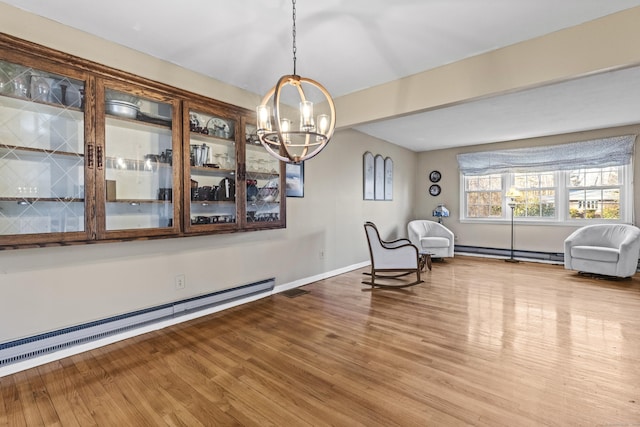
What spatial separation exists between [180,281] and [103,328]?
69 cm

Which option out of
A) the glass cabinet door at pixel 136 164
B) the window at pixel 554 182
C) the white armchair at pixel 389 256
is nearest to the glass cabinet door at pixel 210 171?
the glass cabinet door at pixel 136 164

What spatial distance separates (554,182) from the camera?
5.74 m

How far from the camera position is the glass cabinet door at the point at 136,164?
2.34 m

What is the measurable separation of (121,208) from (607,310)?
4.87 metres

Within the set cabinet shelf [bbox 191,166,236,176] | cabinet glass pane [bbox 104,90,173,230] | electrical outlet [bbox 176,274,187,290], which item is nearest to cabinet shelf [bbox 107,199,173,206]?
cabinet glass pane [bbox 104,90,173,230]

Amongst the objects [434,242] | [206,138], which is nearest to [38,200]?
[206,138]

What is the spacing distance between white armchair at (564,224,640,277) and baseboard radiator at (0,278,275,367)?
5.08m

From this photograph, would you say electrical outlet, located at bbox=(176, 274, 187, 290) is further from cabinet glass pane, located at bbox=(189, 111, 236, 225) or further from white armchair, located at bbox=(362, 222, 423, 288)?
white armchair, located at bbox=(362, 222, 423, 288)

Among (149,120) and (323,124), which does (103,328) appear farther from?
(323,124)

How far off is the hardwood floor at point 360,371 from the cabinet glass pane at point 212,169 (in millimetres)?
1083

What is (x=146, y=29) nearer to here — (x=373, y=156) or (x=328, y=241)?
(x=328, y=241)

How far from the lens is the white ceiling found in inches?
80.4

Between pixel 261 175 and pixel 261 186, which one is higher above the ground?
pixel 261 175

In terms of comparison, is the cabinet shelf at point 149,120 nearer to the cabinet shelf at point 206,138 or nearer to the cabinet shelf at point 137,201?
the cabinet shelf at point 206,138
